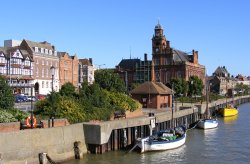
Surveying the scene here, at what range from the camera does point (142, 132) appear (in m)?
46.6

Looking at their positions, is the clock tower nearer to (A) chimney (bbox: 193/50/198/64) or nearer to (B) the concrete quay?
(A) chimney (bbox: 193/50/198/64)

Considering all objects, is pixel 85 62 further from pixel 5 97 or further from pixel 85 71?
pixel 5 97

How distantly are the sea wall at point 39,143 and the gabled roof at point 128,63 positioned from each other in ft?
328

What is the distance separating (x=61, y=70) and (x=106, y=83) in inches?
1505

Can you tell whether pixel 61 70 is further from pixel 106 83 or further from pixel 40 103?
pixel 40 103

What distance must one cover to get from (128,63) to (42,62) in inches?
1922

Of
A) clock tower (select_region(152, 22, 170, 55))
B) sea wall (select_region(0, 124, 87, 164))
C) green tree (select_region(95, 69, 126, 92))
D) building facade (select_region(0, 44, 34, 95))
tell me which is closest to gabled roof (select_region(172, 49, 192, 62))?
clock tower (select_region(152, 22, 170, 55))

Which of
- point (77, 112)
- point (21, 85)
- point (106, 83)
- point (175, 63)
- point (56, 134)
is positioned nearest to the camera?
point (56, 134)

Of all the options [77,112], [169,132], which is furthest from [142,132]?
[77,112]

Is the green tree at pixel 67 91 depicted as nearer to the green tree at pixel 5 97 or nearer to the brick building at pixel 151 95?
the green tree at pixel 5 97

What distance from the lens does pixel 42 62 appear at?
9625 centimetres

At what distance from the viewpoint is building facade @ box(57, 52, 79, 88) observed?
341ft

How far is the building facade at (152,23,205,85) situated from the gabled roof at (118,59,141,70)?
28.1 ft

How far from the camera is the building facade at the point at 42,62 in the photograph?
306ft
